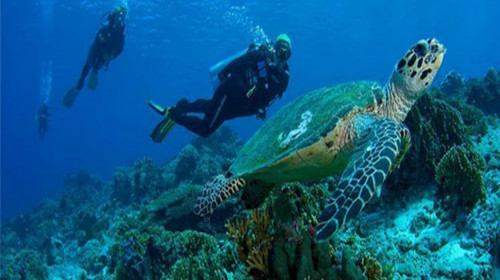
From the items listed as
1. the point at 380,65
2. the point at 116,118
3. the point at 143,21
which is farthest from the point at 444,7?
the point at 116,118

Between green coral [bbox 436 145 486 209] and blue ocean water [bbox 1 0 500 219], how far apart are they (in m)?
17.6

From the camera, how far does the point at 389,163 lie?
2.53 m

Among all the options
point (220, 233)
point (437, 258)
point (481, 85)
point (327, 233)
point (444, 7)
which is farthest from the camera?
point (444, 7)

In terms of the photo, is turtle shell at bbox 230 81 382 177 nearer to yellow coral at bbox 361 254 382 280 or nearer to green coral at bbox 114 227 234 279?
green coral at bbox 114 227 234 279

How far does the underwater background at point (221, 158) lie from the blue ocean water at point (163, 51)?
35cm

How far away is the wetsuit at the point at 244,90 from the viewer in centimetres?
669

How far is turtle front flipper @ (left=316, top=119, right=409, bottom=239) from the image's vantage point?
86.7 inches

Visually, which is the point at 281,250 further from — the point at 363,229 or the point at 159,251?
the point at 159,251

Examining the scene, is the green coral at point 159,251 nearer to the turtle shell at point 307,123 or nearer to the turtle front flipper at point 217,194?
the turtle front flipper at point 217,194

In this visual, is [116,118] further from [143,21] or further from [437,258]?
[437,258]

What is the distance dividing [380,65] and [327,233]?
10395 cm

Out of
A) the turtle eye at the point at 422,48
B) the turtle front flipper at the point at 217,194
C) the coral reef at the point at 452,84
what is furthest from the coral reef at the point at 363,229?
the coral reef at the point at 452,84

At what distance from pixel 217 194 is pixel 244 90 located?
3196 mm

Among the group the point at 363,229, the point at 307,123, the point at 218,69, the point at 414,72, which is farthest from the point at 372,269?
the point at 218,69
